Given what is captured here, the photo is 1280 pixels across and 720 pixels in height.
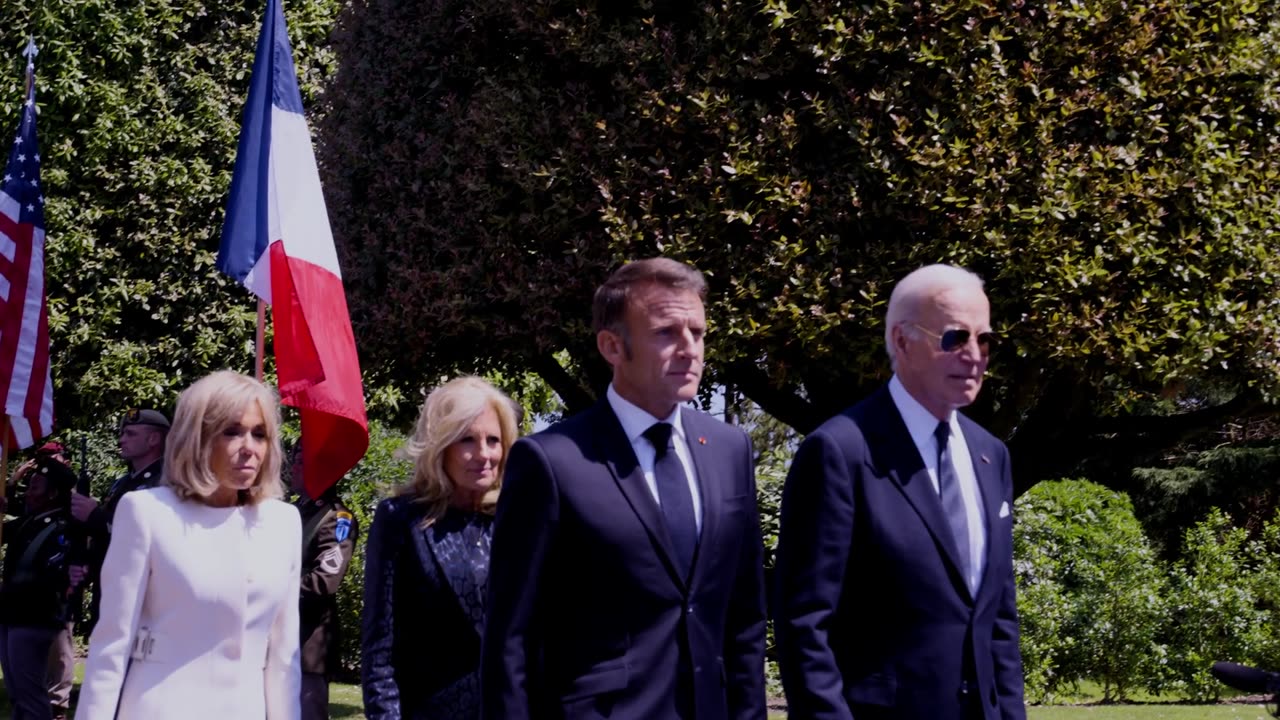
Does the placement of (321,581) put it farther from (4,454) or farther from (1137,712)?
(1137,712)

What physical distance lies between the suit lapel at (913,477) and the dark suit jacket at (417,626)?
61.4 inches

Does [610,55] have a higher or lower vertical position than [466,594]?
higher

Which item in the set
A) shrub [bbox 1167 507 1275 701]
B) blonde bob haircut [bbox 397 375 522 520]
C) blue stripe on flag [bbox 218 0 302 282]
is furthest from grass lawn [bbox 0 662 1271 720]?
blonde bob haircut [bbox 397 375 522 520]

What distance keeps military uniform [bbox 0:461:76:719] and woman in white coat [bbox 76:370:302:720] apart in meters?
7.38

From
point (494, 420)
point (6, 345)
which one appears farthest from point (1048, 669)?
point (494, 420)

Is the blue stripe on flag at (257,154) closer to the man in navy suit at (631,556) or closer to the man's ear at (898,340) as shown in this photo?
the man in navy suit at (631,556)

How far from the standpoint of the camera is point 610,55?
967 cm

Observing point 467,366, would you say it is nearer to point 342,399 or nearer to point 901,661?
point 342,399

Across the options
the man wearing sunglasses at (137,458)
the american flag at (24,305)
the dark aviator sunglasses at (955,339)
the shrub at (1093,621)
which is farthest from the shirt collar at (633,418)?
the shrub at (1093,621)

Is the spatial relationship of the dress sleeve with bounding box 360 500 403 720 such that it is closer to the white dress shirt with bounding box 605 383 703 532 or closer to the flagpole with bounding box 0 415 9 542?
the white dress shirt with bounding box 605 383 703 532

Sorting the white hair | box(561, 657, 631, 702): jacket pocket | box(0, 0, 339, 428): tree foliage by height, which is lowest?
box(561, 657, 631, 702): jacket pocket

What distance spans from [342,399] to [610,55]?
2.81 metres

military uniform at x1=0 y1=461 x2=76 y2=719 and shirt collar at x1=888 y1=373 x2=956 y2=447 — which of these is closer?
shirt collar at x1=888 y1=373 x2=956 y2=447

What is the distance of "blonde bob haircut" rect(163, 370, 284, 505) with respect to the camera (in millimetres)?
4770
